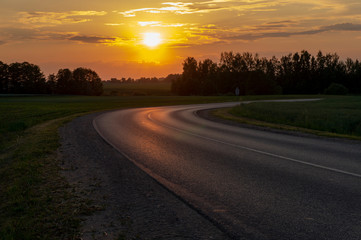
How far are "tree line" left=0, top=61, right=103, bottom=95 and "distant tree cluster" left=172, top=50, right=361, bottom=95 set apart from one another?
103 feet

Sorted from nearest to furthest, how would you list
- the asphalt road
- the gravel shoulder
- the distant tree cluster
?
the gravel shoulder, the asphalt road, the distant tree cluster

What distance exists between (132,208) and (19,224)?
175 centimetres

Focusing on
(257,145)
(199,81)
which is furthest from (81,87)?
(257,145)

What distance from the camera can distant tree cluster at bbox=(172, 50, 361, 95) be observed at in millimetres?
98938

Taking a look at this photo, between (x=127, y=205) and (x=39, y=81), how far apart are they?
352ft

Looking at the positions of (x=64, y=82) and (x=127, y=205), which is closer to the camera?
(x=127, y=205)

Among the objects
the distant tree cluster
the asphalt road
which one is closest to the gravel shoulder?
the asphalt road

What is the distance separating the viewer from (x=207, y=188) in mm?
6871

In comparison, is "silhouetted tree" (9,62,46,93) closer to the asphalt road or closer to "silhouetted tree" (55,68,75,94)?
"silhouetted tree" (55,68,75,94)

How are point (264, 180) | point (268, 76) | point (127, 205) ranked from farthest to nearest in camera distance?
point (268, 76), point (264, 180), point (127, 205)

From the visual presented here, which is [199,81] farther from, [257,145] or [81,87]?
[257,145]

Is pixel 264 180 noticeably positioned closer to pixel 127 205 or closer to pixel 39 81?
pixel 127 205

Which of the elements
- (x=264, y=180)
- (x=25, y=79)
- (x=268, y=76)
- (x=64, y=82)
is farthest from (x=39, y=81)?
(x=264, y=180)

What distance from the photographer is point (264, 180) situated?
739 cm
